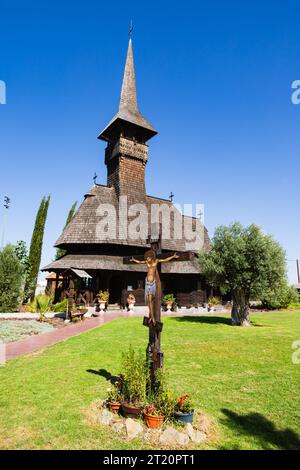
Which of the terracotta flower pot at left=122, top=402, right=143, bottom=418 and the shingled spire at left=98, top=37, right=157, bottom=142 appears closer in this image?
the terracotta flower pot at left=122, top=402, right=143, bottom=418

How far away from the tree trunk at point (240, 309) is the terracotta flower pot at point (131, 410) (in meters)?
12.9

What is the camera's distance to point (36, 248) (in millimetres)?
30516

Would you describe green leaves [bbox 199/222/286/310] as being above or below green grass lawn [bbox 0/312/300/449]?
above

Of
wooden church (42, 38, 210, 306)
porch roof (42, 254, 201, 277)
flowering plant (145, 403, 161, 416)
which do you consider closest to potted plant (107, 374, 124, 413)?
flowering plant (145, 403, 161, 416)

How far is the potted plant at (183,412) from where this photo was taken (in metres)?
4.86

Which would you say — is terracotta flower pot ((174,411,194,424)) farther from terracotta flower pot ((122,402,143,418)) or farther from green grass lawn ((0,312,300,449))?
terracotta flower pot ((122,402,143,418))

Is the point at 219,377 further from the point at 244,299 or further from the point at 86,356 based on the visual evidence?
the point at 244,299

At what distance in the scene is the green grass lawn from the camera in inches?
180

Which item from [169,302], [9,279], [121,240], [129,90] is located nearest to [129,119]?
[129,90]

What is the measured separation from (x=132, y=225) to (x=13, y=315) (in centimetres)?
1219

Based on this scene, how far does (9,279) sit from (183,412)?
1873 centimetres

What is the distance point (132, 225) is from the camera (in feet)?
86.2

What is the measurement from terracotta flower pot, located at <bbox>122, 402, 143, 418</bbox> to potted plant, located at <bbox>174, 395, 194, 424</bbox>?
2.11 feet
